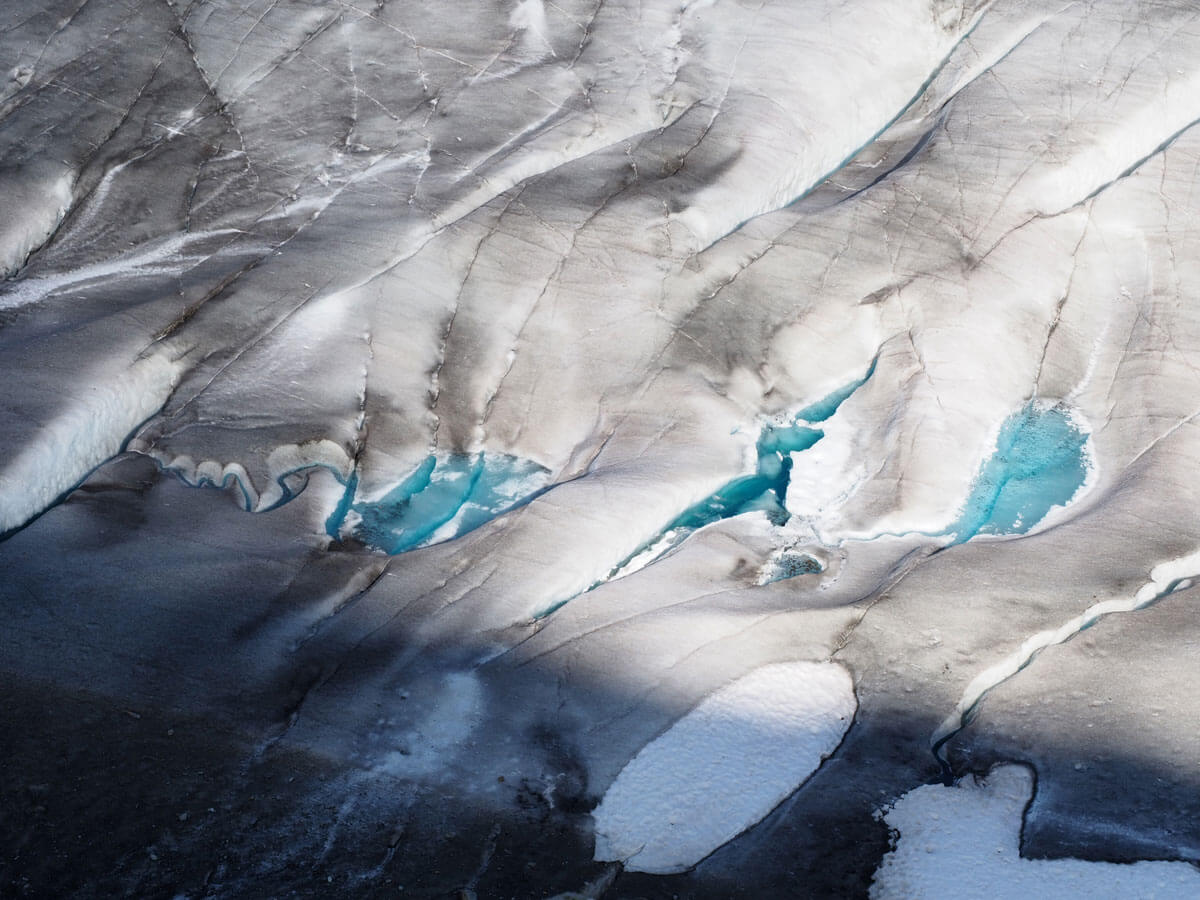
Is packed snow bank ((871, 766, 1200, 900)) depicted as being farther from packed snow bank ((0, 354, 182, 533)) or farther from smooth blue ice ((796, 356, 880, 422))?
packed snow bank ((0, 354, 182, 533))

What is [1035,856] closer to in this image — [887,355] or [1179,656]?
[1179,656]

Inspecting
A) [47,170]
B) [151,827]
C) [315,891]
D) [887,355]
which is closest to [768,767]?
[315,891]

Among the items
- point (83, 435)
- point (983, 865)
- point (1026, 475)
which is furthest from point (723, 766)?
point (83, 435)

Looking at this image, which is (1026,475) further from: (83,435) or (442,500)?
(83,435)

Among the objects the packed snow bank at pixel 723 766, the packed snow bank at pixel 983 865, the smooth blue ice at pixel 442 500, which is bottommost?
the packed snow bank at pixel 983 865

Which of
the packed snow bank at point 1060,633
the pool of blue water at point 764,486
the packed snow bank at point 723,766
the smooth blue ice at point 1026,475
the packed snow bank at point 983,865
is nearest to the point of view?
the packed snow bank at point 983,865

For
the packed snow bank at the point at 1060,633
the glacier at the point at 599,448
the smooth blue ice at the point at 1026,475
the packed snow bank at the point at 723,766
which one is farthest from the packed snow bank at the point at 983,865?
the smooth blue ice at the point at 1026,475

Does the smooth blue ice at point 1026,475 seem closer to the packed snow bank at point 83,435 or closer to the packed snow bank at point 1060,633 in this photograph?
the packed snow bank at point 1060,633
